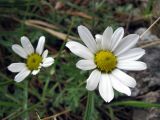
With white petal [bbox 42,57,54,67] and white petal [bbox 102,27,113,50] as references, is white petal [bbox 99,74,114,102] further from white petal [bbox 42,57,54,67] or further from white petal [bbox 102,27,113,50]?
white petal [bbox 42,57,54,67]

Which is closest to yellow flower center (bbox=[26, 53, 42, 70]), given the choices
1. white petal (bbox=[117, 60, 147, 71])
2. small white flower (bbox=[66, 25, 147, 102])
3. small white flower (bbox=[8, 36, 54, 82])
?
small white flower (bbox=[8, 36, 54, 82])

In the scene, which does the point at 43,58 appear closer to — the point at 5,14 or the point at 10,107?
the point at 10,107

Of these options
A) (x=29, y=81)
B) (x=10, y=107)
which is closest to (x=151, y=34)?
(x=29, y=81)

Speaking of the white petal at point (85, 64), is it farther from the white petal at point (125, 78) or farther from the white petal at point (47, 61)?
the white petal at point (47, 61)

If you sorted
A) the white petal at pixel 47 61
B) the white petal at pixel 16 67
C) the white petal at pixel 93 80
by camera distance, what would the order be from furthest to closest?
the white petal at pixel 16 67
the white petal at pixel 47 61
the white petal at pixel 93 80

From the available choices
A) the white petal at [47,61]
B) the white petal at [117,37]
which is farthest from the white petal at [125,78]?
the white petal at [47,61]
